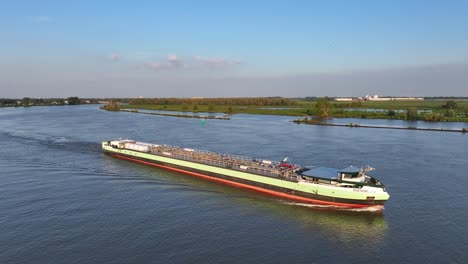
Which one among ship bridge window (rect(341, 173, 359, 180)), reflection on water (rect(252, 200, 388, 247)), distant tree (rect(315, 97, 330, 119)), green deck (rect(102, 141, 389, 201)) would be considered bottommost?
reflection on water (rect(252, 200, 388, 247))

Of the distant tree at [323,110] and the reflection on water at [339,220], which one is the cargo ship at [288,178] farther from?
the distant tree at [323,110]

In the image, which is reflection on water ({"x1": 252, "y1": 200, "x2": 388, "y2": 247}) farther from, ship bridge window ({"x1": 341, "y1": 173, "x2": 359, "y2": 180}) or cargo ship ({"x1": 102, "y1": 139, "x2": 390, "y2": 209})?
ship bridge window ({"x1": 341, "y1": 173, "x2": 359, "y2": 180})

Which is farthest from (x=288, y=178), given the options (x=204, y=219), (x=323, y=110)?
(x=323, y=110)

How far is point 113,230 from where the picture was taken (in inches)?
905

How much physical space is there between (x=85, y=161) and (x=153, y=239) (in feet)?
84.7

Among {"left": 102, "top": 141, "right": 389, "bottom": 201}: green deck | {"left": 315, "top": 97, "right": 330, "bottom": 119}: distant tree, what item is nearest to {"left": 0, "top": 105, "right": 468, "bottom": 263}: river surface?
{"left": 102, "top": 141, "right": 389, "bottom": 201}: green deck

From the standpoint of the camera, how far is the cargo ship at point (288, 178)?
27.7 meters

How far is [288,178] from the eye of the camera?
30938 millimetres

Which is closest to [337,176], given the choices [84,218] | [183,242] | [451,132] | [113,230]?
[183,242]

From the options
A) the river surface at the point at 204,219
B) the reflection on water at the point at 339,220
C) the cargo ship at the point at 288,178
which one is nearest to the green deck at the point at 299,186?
the cargo ship at the point at 288,178

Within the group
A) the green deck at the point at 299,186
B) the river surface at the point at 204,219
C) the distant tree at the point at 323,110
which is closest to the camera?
the river surface at the point at 204,219

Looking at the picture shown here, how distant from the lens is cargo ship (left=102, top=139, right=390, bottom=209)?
27734mm

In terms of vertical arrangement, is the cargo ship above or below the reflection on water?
above

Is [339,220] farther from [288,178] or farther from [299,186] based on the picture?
[288,178]
